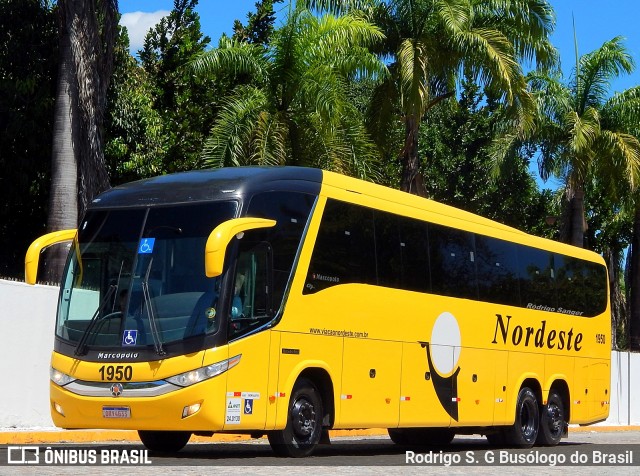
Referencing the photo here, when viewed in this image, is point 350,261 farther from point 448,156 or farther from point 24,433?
point 448,156

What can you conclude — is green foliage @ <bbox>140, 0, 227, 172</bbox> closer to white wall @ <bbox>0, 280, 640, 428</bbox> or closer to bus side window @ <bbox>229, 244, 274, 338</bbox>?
white wall @ <bbox>0, 280, 640, 428</bbox>

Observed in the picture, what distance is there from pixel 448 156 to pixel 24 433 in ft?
112

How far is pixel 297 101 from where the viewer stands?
26000 mm

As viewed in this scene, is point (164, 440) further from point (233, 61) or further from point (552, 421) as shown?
point (233, 61)

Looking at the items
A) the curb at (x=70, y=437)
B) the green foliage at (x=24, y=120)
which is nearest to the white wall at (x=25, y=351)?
the curb at (x=70, y=437)

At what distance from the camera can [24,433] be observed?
54.8ft

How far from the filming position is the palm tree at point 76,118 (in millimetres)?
23188

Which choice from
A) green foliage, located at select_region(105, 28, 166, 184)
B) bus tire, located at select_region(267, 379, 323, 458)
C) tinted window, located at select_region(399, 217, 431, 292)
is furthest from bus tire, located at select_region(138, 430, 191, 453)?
green foliage, located at select_region(105, 28, 166, 184)

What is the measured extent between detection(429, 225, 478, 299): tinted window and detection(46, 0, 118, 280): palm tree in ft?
28.6

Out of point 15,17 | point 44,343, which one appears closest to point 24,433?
point 44,343

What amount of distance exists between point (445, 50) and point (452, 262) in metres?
12.2

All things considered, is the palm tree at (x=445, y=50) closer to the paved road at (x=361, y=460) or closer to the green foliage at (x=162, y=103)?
the green foliage at (x=162, y=103)

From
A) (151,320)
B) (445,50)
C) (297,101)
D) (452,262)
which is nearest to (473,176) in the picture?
(445,50)

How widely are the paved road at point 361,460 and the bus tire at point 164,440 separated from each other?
18 centimetres
